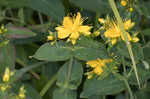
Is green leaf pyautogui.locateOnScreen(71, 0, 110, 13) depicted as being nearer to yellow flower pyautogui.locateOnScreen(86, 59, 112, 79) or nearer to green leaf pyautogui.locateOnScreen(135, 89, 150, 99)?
yellow flower pyautogui.locateOnScreen(86, 59, 112, 79)

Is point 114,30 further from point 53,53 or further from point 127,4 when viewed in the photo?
point 53,53

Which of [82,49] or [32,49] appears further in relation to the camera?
[32,49]

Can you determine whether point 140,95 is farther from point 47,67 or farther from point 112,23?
point 47,67

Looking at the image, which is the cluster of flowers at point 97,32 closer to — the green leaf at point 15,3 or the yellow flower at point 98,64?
the yellow flower at point 98,64

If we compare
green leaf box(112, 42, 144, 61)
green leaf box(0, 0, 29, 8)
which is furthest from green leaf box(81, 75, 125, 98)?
green leaf box(0, 0, 29, 8)

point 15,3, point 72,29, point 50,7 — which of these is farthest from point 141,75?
point 15,3

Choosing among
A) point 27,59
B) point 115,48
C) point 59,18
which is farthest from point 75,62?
point 27,59
